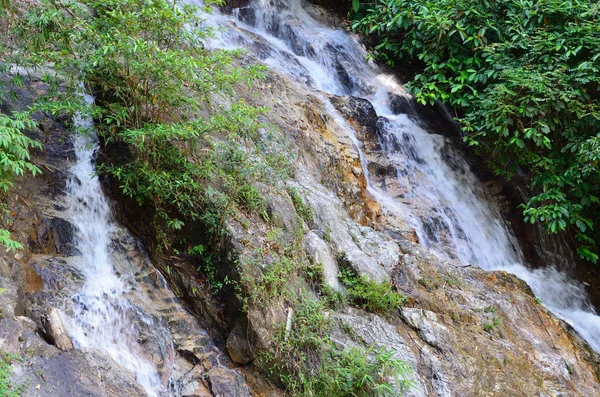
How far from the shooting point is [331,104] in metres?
8.29

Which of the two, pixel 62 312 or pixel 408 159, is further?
pixel 408 159

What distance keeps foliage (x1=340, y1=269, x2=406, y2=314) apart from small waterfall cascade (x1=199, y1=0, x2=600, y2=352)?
2.39m

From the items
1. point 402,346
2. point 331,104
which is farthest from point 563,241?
point 402,346

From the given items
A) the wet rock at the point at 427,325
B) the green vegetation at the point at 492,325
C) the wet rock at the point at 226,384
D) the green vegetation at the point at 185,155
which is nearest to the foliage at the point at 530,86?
the green vegetation at the point at 492,325

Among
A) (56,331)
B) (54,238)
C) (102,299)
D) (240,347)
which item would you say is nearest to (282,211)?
(240,347)

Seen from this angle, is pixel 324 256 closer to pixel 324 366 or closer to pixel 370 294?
pixel 370 294

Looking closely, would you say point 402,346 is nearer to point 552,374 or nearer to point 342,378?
point 342,378

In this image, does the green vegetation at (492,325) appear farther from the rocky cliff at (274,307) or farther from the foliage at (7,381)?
the foliage at (7,381)

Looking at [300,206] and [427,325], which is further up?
[300,206]

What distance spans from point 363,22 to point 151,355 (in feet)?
26.7

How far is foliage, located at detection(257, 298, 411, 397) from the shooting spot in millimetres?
3975

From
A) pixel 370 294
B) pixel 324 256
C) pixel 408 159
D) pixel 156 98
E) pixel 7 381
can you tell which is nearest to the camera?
pixel 7 381

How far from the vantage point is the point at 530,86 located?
7.26 meters

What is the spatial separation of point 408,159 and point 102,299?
19.4 feet
